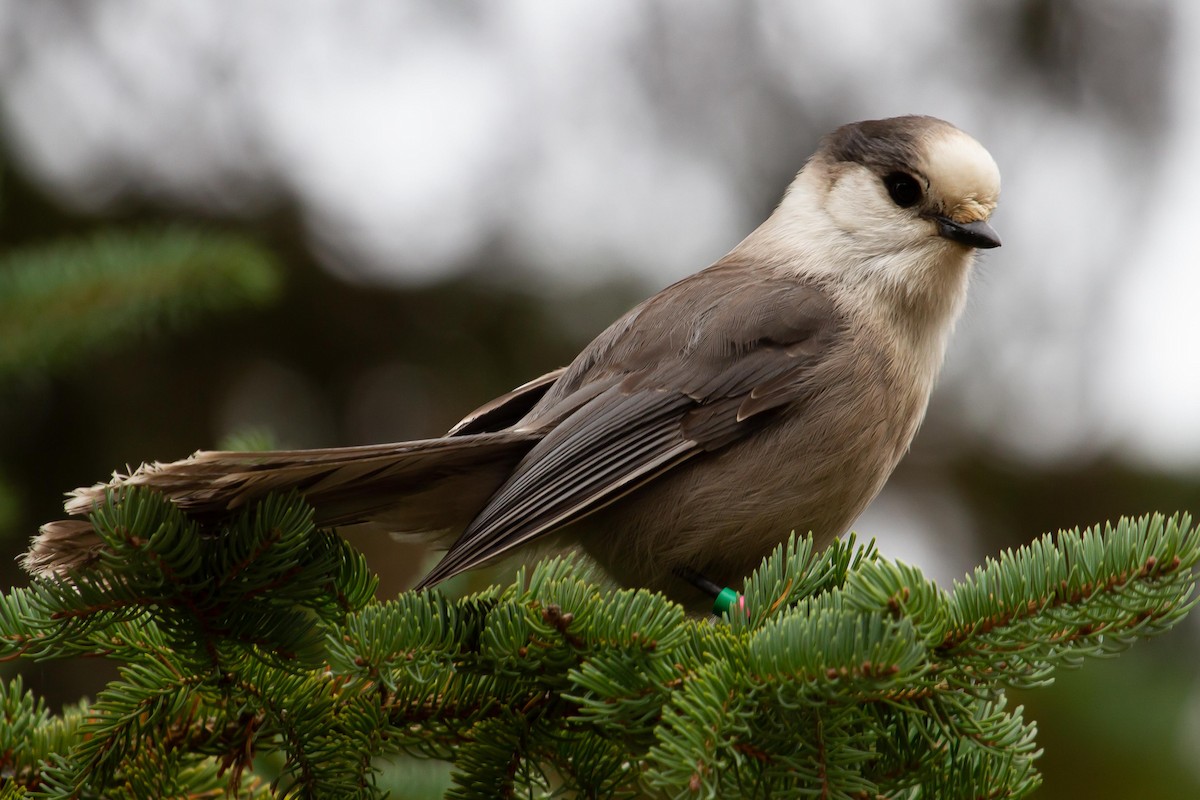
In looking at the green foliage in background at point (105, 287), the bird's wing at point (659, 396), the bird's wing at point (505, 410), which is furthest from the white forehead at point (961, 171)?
the green foliage in background at point (105, 287)

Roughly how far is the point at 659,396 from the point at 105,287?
63.2 inches

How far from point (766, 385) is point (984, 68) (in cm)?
488

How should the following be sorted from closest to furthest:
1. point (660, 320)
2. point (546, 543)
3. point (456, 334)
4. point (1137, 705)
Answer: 1. point (546, 543)
2. point (660, 320)
3. point (1137, 705)
4. point (456, 334)

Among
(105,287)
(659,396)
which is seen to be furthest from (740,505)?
(105,287)

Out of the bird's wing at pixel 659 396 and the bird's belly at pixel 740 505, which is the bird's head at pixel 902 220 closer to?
the bird's wing at pixel 659 396

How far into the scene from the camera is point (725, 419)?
2908mm

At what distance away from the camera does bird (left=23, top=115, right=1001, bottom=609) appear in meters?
2.70

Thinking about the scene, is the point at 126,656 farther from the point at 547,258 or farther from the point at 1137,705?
the point at 547,258

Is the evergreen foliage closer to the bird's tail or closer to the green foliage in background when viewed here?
the bird's tail

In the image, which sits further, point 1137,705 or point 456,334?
point 456,334

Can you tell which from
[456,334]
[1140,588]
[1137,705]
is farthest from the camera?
[456,334]

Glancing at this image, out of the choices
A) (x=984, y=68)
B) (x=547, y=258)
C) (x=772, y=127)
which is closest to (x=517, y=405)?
(x=547, y=258)

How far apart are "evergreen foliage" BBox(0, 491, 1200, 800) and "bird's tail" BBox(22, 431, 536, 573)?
0.23 feet

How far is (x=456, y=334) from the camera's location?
5.50 meters
